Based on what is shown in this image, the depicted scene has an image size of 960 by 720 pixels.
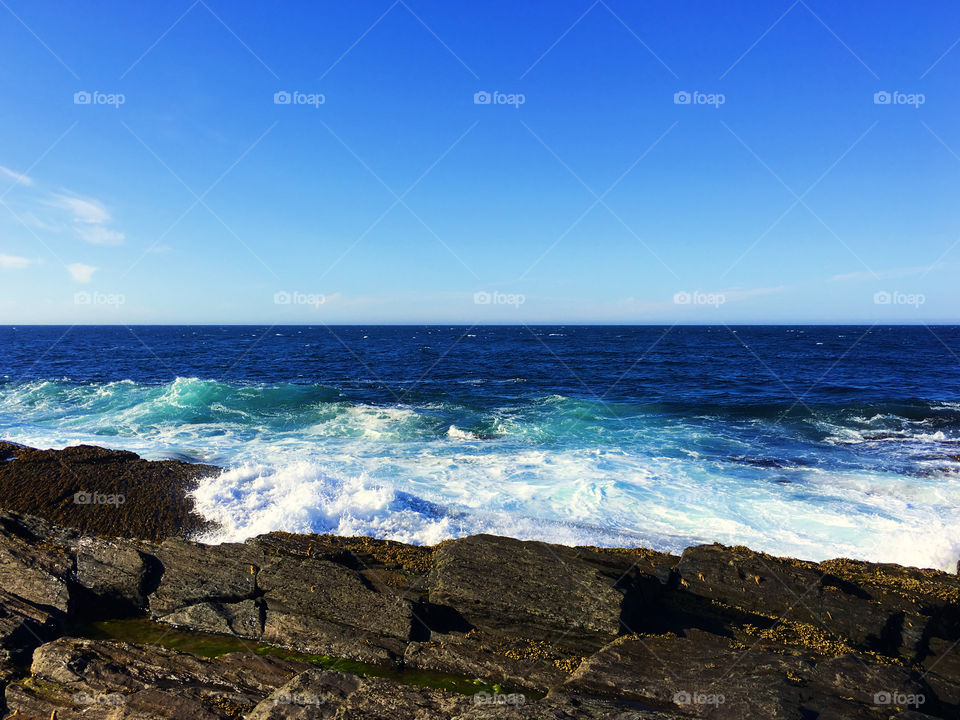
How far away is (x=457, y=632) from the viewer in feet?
24.1

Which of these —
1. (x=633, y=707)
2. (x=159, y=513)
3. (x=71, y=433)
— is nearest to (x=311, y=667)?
(x=633, y=707)

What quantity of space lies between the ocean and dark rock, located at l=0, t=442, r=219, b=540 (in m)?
0.61

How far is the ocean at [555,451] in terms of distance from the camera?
40.9ft

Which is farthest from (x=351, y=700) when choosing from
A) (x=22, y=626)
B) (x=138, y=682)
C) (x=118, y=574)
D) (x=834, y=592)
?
(x=834, y=592)

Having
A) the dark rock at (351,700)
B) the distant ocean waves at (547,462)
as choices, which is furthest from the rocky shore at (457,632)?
the distant ocean waves at (547,462)

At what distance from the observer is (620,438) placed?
22.5m

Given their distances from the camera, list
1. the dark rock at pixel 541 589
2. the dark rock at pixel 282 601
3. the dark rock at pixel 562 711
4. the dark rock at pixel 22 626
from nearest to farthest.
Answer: the dark rock at pixel 562 711 → the dark rock at pixel 22 626 → the dark rock at pixel 541 589 → the dark rock at pixel 282 601

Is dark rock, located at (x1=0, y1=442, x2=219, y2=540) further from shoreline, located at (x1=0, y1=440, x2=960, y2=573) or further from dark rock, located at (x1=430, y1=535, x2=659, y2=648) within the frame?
dark rock, located at (x1=430, y1=535, x2=659, y2=648)

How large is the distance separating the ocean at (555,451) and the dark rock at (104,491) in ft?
2.00

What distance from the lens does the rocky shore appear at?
5727 mm

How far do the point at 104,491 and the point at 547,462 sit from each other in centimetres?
1321

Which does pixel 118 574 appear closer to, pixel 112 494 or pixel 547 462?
pixel 112 494

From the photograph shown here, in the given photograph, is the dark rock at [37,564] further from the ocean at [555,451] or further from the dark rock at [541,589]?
the dark rock at [541,589]

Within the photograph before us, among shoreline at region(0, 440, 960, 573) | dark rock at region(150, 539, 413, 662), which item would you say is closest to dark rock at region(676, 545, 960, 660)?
shoreline at region(0, 440, 960, 573)
